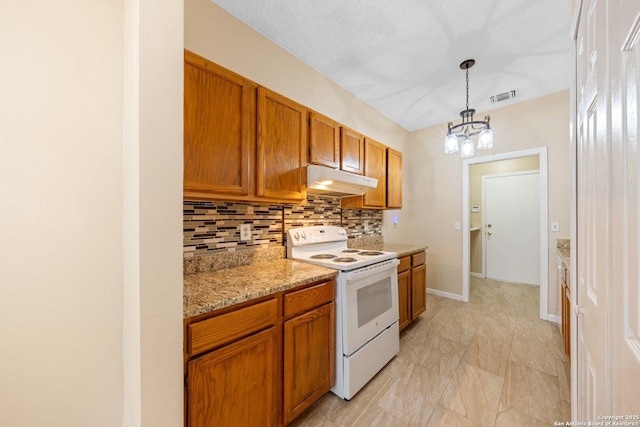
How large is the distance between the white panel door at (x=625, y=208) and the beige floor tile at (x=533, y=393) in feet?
4.49

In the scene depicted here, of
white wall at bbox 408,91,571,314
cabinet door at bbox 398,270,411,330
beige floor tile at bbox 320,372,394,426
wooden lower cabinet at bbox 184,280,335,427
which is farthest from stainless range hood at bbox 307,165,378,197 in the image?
white wall at bbox 408,91,571,314

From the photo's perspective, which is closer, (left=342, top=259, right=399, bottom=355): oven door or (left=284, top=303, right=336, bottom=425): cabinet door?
(left=284, top=303, right=336, bottom=425): cabinet door

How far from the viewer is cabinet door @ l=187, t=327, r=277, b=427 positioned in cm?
99

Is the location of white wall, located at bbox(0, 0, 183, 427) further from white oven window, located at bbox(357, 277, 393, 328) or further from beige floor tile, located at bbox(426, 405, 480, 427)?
beige floor tile, located at bbox(426, 405, 480, 427)

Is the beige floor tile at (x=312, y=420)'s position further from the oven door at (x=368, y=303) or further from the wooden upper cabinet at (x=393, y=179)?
the wooden upper cabinet at (x=393, y=179)

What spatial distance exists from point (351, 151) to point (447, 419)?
2.10m

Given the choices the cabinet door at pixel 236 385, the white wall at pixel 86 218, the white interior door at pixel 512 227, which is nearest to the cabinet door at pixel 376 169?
the cabinet door at pixel 236 385

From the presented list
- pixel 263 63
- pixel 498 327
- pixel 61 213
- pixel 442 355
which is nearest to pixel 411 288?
pixel 442 355

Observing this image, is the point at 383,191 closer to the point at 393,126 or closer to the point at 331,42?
the point at 393,126

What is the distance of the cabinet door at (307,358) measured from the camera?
1324 mm

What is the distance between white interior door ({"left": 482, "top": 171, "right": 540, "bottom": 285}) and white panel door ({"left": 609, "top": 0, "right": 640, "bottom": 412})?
4510mm

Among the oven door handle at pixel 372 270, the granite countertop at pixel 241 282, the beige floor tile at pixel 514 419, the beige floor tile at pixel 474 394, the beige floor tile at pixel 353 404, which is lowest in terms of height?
the beige floor tile at pixel 353 404

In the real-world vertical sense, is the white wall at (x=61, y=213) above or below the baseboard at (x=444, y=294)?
above

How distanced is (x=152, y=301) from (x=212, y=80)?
3.76ft
